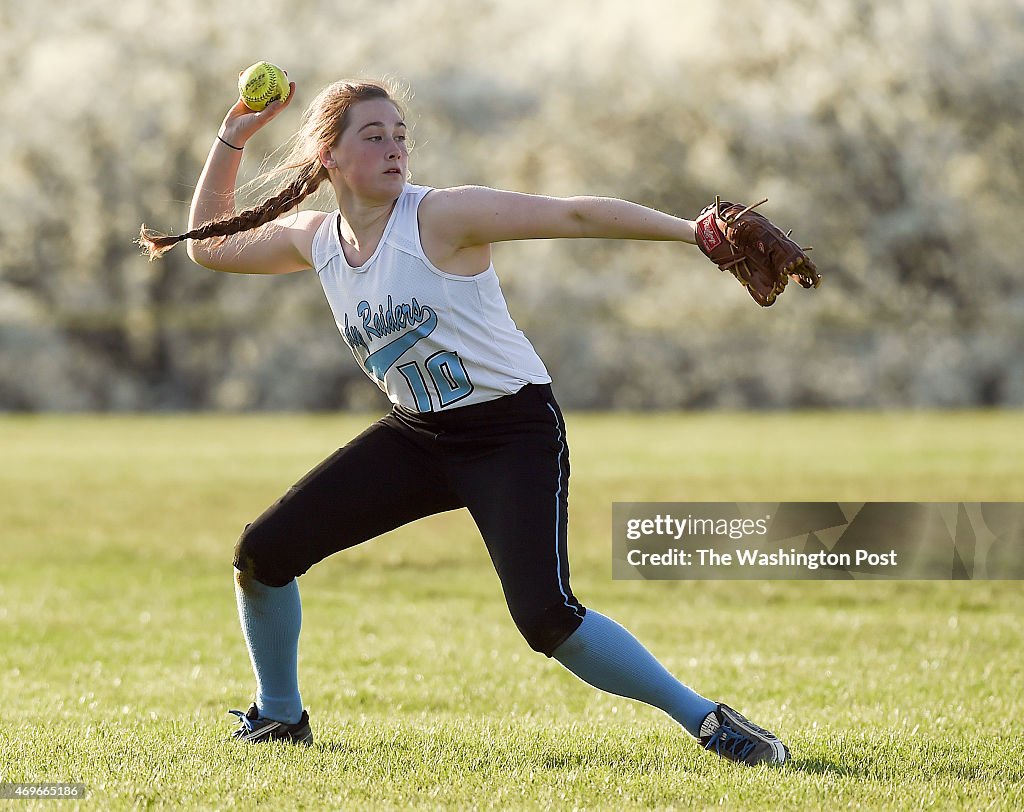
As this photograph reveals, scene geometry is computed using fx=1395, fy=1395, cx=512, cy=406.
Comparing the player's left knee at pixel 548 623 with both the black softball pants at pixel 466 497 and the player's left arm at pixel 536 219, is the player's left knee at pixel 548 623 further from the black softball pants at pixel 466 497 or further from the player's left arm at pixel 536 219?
the player's left arm at pixel 536 219

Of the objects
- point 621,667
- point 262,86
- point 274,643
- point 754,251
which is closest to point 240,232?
point 262,86

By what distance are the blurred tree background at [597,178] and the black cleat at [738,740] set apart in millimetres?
31733

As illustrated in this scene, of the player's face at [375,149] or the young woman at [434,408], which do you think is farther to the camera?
the player's face at [375,149]

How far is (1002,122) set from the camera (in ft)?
121

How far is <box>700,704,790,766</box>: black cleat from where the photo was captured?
409cm

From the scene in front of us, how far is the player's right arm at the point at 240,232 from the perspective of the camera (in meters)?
4.48

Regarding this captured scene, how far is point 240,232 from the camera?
453 cm

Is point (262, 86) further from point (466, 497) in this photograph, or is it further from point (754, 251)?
point (754, 251)

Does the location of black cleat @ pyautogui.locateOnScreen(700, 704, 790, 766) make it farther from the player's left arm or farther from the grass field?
the player's left arm

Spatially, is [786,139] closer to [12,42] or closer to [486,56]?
[486,56]

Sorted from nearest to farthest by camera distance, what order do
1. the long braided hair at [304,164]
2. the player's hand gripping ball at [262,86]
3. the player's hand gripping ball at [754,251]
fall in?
the player's hand gripping ball at [754,251] < the long braided hair at [304,164] < the player's hand gripping ball at [262,86]

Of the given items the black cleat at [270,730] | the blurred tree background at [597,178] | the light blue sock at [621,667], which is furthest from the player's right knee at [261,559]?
the blurred tree background at [597,178]

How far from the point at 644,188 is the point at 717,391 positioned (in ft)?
20.2

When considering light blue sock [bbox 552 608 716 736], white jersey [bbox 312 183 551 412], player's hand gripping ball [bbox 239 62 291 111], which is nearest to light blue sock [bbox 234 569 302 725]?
white jersey [bbox 312 183 551 412]
